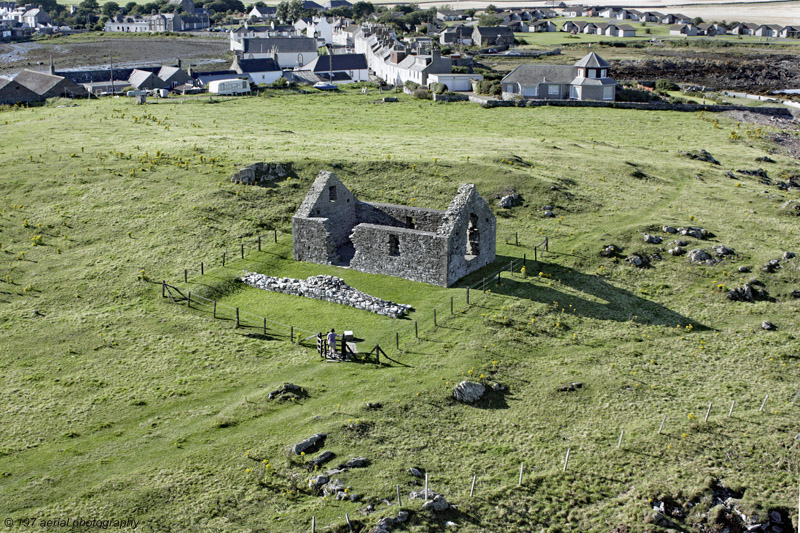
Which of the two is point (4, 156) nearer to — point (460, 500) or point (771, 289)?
point (460, 500)

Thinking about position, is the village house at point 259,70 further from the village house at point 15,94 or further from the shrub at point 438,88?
the village house at point 15,94

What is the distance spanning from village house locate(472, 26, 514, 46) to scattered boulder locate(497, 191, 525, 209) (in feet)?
438

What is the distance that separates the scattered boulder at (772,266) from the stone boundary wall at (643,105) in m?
51.8

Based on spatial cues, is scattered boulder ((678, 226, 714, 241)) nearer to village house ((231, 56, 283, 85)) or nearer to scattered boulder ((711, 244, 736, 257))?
scattered boulder ((711, 244, 736, 257))

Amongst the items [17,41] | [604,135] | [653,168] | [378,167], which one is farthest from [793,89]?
[17,41]

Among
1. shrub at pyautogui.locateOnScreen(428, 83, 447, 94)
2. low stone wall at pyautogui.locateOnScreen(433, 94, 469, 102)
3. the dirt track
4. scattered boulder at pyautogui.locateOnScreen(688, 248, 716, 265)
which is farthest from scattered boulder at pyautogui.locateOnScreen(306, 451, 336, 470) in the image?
the dirt track

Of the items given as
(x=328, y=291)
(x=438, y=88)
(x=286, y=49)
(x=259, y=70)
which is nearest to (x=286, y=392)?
(x=328, y=291)

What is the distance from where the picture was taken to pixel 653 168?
56.6 metres

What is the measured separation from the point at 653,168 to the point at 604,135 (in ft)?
49.3

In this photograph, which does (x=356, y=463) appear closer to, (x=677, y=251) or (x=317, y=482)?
(x=317, y=482)

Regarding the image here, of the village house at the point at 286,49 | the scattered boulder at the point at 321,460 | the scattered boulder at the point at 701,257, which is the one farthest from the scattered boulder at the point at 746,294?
the village house at the point at 286,49

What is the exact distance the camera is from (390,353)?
3005 centimetres

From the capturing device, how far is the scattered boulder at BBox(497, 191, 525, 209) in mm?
47312

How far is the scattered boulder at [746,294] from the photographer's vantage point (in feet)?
118
